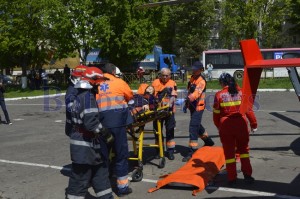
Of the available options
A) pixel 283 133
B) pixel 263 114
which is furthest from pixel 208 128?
pixel 263 114

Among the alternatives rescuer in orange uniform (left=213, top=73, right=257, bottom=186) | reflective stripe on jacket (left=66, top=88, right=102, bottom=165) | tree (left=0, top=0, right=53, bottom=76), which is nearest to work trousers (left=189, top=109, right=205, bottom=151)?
rescuer in orange uniform (left=213, top=73, right=257, bottom=186)

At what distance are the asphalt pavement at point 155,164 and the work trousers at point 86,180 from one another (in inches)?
42.1

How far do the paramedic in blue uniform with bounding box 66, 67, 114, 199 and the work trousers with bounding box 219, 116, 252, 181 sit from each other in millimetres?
2062

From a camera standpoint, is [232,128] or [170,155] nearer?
[232,128]

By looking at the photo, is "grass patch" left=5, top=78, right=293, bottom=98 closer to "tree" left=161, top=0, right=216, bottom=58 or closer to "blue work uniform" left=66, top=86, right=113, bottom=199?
"tree" left=161, top=0, right=216, bottom=58

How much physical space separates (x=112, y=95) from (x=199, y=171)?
1907mm

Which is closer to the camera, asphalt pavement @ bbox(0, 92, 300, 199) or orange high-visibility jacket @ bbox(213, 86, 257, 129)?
asphalt pavement @ bbox(0, 92, 300, 199)

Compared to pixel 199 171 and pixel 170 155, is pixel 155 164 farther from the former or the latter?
pixel 199 171

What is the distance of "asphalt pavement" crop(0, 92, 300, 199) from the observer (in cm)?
619

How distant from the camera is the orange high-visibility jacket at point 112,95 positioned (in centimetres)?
596

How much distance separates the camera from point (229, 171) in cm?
636

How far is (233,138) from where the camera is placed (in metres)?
6.38

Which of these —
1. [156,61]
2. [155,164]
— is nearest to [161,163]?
[155,164]

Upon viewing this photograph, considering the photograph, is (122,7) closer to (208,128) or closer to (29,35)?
(29,35)
